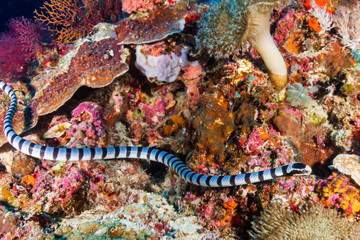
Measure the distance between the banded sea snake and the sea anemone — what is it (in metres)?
1.14

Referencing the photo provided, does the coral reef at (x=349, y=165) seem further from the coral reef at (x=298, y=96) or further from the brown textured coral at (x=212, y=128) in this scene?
the brown textured coral at (x=212, y=128)

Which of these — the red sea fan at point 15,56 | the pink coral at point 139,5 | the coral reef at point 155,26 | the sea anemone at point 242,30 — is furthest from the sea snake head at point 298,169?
the red sea fan at point 15,56

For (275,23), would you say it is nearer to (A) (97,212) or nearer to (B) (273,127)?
(B) (273,127)

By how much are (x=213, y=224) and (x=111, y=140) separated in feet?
7.38

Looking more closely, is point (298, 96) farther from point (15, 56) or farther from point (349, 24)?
point (15, 56)

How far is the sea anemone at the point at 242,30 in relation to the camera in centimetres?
224

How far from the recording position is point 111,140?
12.2 feet

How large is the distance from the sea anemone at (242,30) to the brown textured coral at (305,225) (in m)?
1.48

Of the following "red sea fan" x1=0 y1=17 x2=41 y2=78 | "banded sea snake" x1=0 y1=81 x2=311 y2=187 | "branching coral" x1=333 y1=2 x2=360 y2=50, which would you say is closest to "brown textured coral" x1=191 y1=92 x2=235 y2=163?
"banded sea snake" x1=0 y1=81 x2=311 y2=187

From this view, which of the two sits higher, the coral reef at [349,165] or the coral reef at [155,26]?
the coral reef at [155,26]

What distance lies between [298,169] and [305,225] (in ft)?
1.54

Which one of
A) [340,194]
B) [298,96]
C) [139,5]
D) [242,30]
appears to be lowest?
[340,194]

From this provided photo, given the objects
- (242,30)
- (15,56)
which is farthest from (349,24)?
(15,56)

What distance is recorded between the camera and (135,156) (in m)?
3.68
